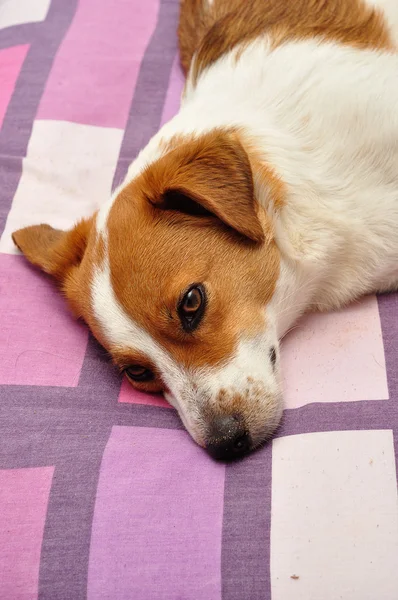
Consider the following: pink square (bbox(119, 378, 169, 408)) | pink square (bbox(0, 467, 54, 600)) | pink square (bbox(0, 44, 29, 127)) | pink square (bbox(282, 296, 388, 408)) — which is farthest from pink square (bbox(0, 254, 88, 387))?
pink square (bbox(0, 44, 29, 127))

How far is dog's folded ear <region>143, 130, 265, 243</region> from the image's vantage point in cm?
183

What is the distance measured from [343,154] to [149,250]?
0.73m

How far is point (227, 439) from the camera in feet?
5.70

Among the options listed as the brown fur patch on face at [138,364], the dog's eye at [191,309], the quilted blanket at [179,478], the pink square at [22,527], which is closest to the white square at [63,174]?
the quilted blanket at [179,478]

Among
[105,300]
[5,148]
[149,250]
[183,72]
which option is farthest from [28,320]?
[183,72]

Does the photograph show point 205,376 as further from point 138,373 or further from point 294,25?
point 294,25

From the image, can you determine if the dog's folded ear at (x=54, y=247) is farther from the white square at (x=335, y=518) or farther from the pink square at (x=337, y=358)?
the white square at (x=335, y=518)

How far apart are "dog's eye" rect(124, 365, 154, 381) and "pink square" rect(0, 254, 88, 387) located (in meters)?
0.17

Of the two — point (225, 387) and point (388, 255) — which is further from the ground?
point (388, 255)

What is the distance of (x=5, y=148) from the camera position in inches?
107

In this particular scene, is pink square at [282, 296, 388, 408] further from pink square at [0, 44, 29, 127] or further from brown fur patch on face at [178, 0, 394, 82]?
pink square at [0, 44, 29, 127]

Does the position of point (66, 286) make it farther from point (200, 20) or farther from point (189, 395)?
point (200, 20)

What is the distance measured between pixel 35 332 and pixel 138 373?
0.41 m

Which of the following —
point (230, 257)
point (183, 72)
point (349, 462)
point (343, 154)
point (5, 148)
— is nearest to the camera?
point (349, 462)
